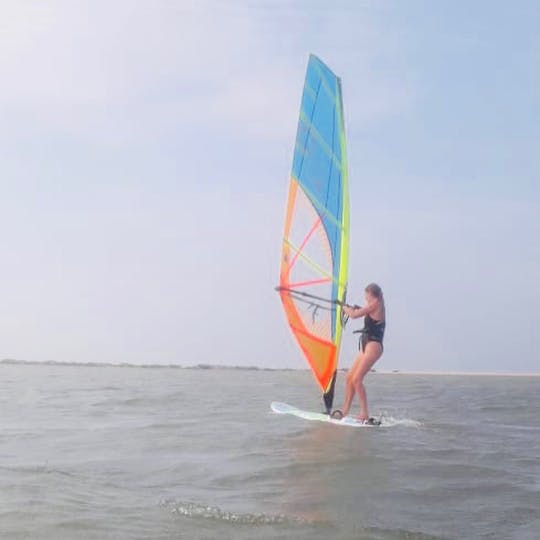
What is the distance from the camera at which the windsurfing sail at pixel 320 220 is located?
944cm

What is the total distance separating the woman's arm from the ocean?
4.09ft

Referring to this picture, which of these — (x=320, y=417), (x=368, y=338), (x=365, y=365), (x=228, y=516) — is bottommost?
(x=228, y=516)

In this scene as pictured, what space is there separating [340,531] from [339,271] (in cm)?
568

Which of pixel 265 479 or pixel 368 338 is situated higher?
pixel 368 338

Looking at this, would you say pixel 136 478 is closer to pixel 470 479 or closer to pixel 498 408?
pixel 470 479

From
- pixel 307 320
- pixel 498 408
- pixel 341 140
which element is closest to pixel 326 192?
pixel 341 140

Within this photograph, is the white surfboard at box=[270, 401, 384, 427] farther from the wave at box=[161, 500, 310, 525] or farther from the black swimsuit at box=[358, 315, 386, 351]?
the wave at box=[161, 500, 310, 525]

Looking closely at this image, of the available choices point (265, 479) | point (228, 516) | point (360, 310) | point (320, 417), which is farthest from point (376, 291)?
point (228, 516)

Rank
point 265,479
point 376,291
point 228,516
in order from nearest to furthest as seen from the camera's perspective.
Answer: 1. point 228,516
2. point 265,479
3. point 376,291

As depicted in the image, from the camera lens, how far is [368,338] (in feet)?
29.2

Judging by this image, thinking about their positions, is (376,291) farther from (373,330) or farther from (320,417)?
(320,417)

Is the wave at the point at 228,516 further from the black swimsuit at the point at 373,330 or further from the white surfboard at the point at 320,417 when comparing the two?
the black swimsuit at the point at 373,330

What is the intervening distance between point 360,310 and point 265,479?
149 inches

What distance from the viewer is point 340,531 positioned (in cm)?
394
